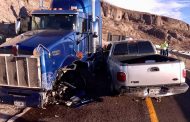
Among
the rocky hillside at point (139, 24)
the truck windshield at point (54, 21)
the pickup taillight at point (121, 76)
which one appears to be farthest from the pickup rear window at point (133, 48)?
the rocky hillside at point (139, 24)

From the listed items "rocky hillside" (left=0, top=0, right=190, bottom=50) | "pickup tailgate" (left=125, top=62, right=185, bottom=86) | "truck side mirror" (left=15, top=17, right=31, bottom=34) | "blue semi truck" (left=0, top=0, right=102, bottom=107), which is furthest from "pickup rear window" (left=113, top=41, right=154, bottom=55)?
"rocky hillside" (left=0, top=0, right=190, bottom=50)

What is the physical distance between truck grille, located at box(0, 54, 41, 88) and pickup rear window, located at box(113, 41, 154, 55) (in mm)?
4246

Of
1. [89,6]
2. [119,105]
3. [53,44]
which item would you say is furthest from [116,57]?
[89,6]

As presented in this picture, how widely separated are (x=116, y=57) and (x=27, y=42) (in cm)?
371

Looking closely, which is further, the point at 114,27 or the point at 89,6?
the point at 114,27

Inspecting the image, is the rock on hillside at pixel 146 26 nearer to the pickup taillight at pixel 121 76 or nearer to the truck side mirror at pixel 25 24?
the truck side mirror at pixel 25 24

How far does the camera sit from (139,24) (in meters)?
101

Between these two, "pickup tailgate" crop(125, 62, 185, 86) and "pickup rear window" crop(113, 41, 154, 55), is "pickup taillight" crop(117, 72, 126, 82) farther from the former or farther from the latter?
"pickup rear window" crop(113, 41, 154, 55)

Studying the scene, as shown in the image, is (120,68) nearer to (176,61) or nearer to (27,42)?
(176,61)

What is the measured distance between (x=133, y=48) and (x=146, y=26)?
86.7m

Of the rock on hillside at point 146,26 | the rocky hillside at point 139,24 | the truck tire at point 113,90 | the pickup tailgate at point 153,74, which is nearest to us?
the pickup tailgate at point 153,74

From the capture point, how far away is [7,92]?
1001 cm

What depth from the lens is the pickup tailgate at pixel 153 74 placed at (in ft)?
34.6

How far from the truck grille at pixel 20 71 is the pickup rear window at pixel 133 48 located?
425 centimetres
